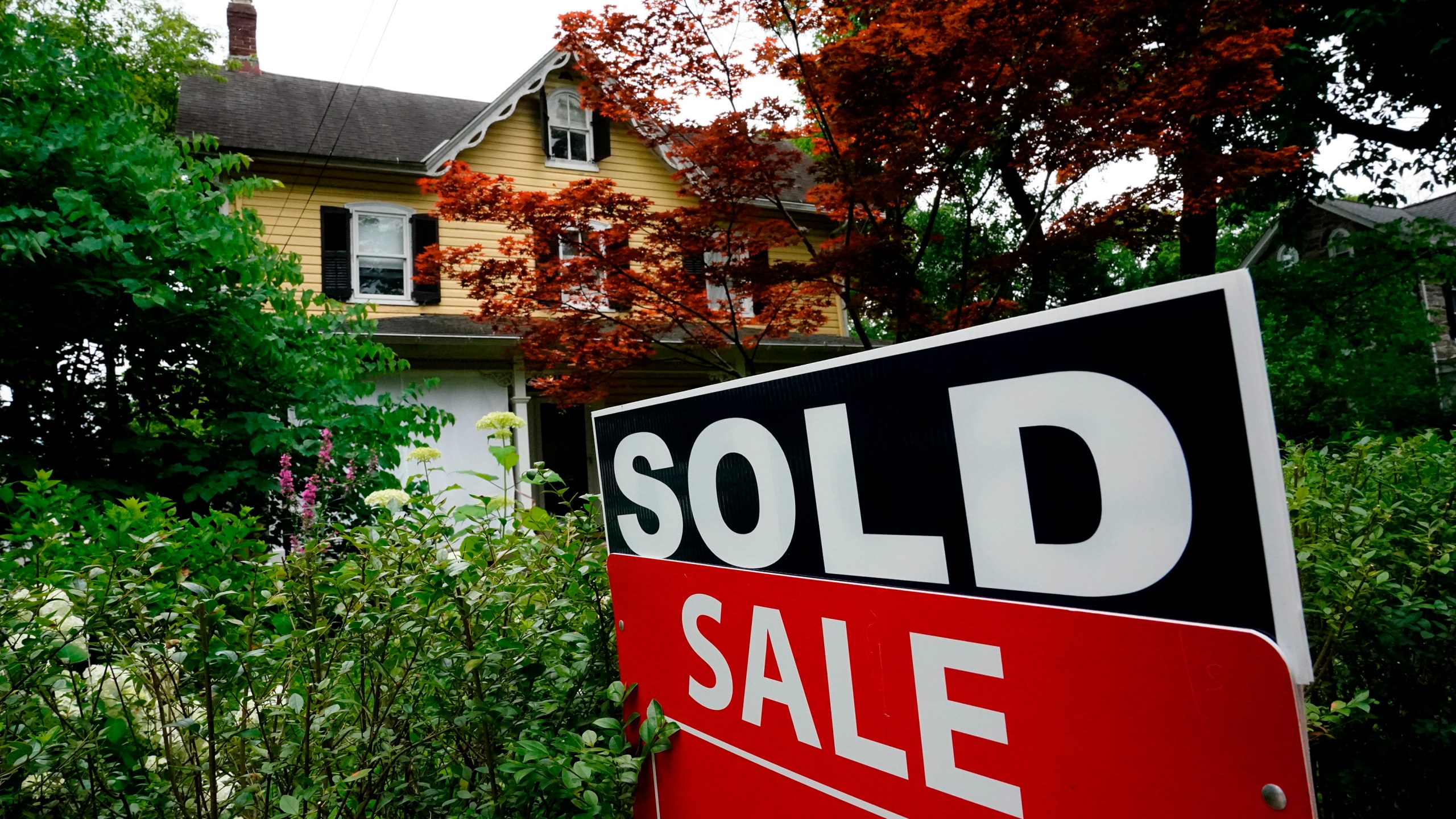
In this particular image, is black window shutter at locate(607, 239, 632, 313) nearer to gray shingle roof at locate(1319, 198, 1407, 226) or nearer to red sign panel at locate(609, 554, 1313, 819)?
red sign panel at locate(609, 554, 1313, 819)

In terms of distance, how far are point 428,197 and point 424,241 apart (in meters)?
0.89

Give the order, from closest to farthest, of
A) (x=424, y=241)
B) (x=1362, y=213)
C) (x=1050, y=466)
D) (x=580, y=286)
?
(x=1050, y=466) < (x=580, y=286) < (x=424, y=241) < (x=1362, y=213)

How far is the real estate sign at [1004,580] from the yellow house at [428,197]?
10.4 meters

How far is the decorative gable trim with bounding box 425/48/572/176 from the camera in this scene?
1217 centimetres

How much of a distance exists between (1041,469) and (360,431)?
5363 millimetres

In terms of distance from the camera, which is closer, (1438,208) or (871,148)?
(871,148)

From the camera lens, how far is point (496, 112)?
41.4 feet

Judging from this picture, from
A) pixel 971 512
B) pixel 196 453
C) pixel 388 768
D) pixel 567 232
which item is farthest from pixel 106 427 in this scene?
pixel 971 512

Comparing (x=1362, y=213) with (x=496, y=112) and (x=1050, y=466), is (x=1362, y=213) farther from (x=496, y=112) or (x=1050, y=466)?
(x=1050, y=466)

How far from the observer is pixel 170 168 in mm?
5254

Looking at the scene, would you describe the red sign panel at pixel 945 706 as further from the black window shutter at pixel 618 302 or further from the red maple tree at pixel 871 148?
the black window shutter at pixel 618 302

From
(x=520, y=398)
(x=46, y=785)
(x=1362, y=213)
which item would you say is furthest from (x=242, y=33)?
(x=1362, y=213)

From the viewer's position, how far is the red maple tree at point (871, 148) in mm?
5535

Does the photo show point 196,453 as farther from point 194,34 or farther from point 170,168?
point 194,34
